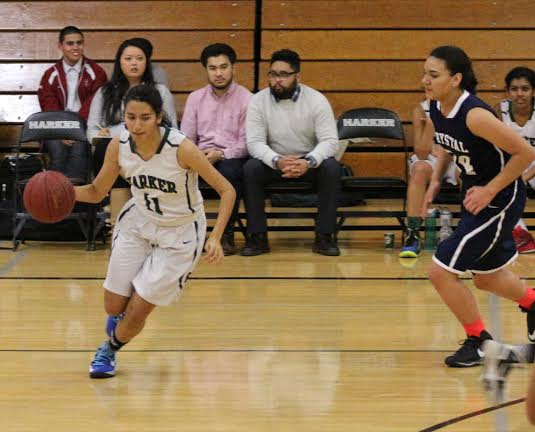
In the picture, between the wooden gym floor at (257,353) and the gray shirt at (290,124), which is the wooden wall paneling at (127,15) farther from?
the wooden gym floor at (257,353)

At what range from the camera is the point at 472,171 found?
489 cm

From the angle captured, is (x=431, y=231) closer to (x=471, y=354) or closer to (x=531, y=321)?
(x=531, y=321)

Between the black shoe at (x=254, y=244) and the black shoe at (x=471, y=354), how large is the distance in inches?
119

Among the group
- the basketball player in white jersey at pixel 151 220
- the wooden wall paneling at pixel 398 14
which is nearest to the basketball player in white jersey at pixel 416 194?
the wooden wall paneling at pixel 398 14

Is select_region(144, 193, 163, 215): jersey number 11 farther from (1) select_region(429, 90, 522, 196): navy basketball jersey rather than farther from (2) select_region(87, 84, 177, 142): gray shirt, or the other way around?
(2) select_region(87, 84, 177, 142): gray shirt

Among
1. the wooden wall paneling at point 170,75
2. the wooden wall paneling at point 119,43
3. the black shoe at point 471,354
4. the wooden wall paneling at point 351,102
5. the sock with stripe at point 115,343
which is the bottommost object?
the black shoe at point 471,354

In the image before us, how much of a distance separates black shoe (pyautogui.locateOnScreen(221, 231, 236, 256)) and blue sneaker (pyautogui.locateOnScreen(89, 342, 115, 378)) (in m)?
3.06

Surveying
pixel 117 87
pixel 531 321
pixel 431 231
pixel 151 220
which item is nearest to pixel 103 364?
pixel 151 220

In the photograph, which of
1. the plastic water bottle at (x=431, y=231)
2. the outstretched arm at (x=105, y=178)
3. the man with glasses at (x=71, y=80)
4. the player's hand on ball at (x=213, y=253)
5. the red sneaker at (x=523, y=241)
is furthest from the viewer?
the man with glasses at (x=71, y=80)

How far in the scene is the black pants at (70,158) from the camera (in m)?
8.31

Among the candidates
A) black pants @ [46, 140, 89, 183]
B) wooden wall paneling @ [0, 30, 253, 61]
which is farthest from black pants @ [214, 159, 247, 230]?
wooden wall paneling @ [0, 30, 253, 61]

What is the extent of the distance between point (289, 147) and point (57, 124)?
1.88 metres

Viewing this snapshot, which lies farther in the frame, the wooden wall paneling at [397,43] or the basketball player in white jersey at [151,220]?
the wooden wall paneling at [397,43]

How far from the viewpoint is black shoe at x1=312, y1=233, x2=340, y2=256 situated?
7.86 m
